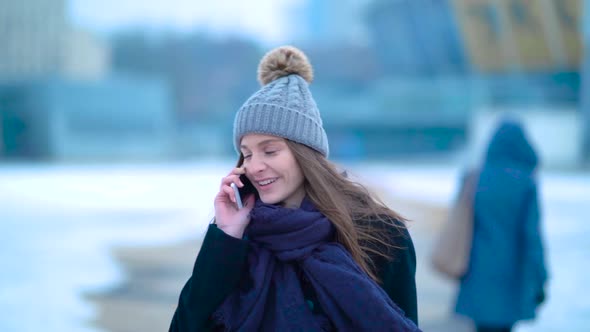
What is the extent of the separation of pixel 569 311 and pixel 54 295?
→ 5.12 meters

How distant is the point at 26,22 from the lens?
155 feet

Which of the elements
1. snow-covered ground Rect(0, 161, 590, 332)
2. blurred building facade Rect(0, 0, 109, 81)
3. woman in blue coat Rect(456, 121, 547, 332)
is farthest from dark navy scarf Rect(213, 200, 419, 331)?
blurred building facade Rect(0, 0, 109, 81)

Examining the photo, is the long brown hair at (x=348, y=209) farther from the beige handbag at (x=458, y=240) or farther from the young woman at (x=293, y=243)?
the beige handbag at (x=458, y=240)

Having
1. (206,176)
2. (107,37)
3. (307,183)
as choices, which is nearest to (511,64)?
(206,176)

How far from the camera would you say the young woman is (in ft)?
5.88

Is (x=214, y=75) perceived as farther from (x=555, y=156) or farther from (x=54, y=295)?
(x=54, y=295)

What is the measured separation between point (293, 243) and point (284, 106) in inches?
17.1

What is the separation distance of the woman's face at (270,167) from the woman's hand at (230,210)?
0.05m

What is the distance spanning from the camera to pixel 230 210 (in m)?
1.95

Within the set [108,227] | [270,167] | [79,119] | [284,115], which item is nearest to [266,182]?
[270,167]

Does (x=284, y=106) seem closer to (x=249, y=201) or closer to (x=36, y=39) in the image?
(x=249, y=201)

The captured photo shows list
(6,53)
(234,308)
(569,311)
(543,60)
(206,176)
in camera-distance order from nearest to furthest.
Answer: (234,308), (569,311), (206,176), (543,60), (6,53)

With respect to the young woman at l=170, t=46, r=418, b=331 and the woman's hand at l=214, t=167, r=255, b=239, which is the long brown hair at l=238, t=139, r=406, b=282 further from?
the woman's hand at l=214, t=167, r=255, b=239

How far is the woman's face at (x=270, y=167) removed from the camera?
194 cm
